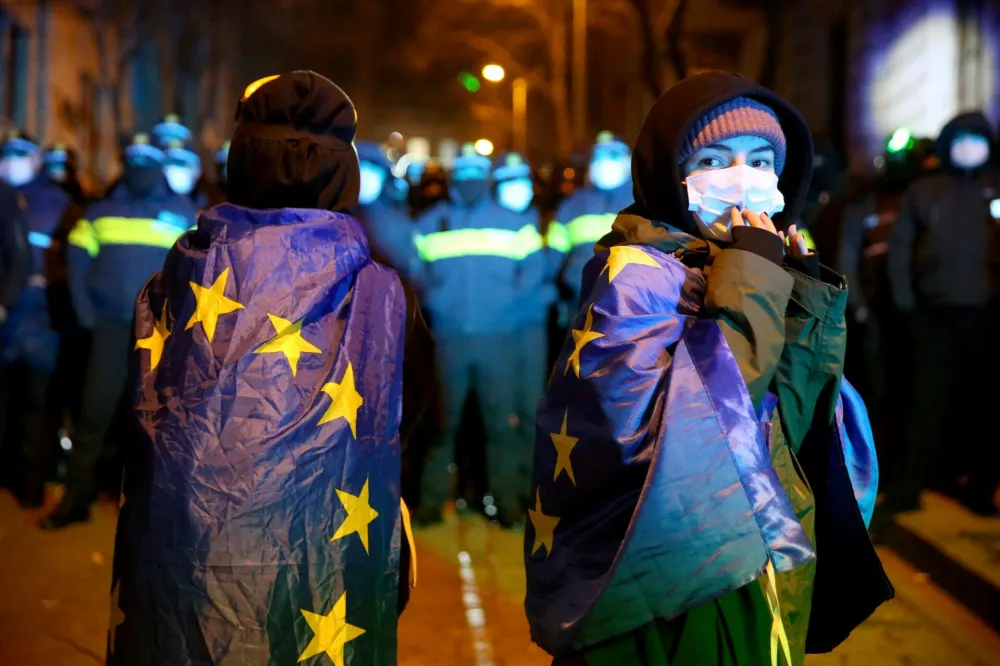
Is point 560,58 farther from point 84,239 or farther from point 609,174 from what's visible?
point 84,239

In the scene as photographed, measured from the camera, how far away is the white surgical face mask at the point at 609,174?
7.30 metres

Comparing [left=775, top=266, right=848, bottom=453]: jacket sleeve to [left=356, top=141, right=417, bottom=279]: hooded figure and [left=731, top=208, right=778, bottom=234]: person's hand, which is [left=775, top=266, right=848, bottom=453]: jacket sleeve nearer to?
[left=731, top=208, right=778, bottom=234]: person's hand

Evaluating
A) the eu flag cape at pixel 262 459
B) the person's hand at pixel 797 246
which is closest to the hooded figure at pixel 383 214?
the eu flag cape at pixel 262 459

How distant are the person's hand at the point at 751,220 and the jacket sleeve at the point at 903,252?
4.69 m

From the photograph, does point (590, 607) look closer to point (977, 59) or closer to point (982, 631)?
point (982, 631)

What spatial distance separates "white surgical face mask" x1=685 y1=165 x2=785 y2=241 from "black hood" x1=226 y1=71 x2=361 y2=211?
101cm

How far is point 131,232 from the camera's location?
6707mm

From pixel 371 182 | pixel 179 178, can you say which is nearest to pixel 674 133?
pixel 371 182

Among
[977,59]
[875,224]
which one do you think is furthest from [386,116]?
[875,224]

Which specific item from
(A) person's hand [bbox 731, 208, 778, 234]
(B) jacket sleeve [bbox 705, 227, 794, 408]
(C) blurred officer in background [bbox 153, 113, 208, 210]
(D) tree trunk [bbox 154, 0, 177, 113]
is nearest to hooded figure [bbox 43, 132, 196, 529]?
(C) blurred officer in background [bbox 153, 113, 208, 210]

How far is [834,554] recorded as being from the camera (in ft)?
8.77

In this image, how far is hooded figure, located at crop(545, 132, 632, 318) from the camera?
7195 millimetres

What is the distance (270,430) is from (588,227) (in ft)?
15.7

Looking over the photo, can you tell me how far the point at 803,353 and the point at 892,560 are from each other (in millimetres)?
4324
